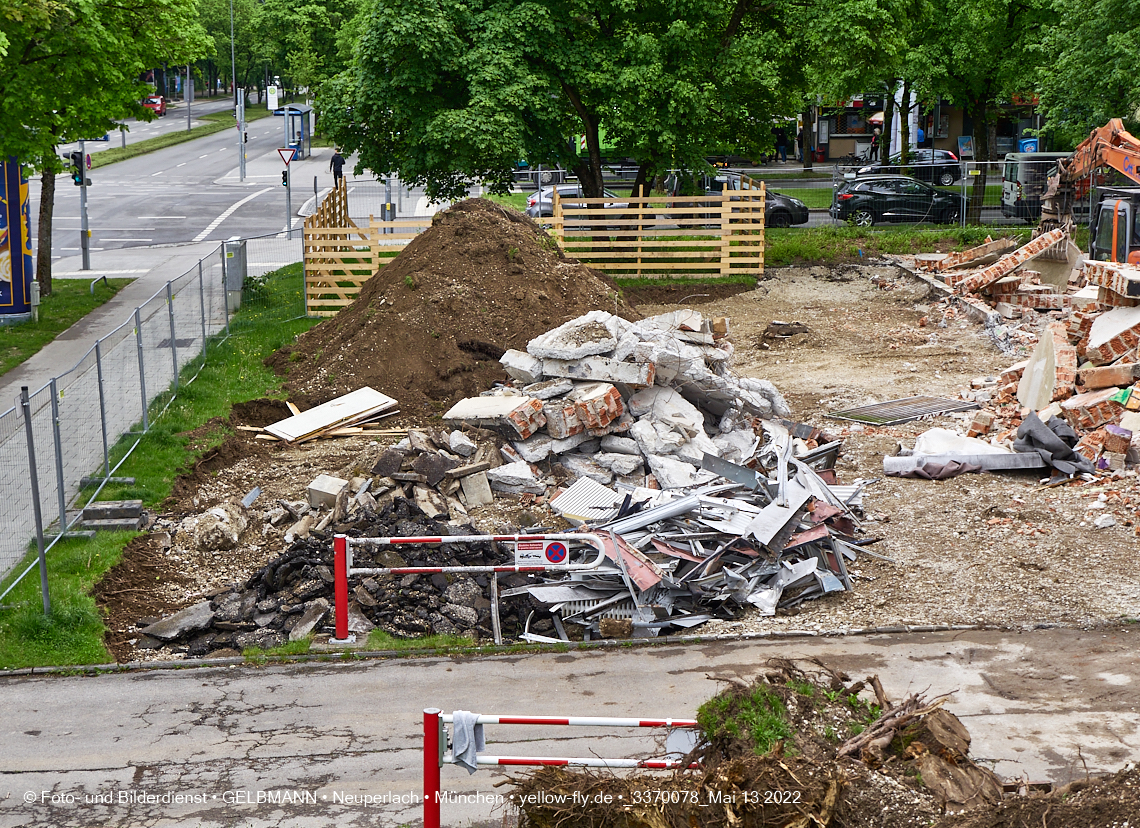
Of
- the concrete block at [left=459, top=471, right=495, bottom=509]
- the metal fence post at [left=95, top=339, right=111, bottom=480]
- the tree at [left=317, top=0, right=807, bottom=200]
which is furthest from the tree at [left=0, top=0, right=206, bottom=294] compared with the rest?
the concrete block at [left=459, top=471, right=495, bottom=509]

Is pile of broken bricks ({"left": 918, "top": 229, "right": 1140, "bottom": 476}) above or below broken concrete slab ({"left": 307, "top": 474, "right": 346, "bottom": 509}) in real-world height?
above

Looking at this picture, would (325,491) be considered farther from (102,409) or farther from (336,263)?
→ (336,263)

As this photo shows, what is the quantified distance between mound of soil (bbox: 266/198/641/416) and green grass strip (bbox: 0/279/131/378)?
4.71 metres

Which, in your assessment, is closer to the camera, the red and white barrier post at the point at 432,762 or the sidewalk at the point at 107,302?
the red and white barrier post at the point at 432,762

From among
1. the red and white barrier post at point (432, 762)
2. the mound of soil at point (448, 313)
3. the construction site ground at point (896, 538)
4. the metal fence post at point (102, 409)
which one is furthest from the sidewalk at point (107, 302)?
the red and white barrier post at point (432, 762)

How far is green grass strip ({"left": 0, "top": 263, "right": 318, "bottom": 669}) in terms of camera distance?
9156 mm

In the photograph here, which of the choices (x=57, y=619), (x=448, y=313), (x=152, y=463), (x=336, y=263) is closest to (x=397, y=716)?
(x=57, y=619)

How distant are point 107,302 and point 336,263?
517cm

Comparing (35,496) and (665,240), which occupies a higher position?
(665,240)

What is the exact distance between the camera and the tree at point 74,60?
17.3 meters

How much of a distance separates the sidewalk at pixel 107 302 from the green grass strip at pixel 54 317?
17 centimetres

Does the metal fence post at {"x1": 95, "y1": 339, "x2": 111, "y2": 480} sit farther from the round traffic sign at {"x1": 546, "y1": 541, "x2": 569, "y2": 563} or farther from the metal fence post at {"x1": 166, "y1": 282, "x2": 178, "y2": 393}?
the round traffic sign at {"x1": 546, "y1": 541, "x2": 569, "y2": 563}

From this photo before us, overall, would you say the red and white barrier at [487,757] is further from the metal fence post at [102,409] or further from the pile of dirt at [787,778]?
the metal fence post at [102,409]

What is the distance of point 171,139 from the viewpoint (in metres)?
63.5
